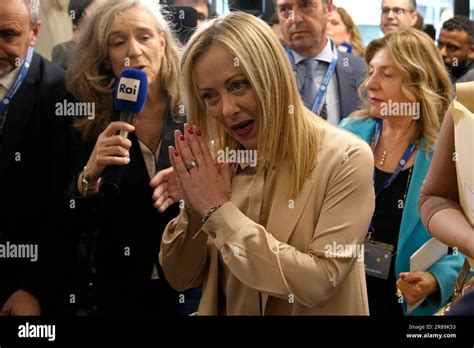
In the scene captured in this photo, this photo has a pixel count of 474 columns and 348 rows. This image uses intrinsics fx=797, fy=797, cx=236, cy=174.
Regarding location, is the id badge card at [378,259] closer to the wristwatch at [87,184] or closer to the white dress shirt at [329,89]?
the white dress shirt at [329,89]

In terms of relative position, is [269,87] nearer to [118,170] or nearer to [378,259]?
[118,170]

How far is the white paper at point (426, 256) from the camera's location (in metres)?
2.92

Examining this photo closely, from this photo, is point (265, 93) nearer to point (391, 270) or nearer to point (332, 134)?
point (332, 134)

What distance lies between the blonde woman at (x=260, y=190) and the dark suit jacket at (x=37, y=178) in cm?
64

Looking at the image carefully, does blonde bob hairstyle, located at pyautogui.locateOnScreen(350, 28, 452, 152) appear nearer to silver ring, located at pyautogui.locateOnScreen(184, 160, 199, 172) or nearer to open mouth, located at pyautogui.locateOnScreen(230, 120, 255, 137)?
open mouth, located at pyautogui.locateOnScreen(230, 120, 255, 137)

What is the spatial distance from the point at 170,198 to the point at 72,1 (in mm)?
820

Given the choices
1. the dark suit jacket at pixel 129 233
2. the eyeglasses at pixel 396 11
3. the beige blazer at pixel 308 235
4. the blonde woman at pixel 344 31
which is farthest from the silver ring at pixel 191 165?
the eyeglasses at pixel 396 11

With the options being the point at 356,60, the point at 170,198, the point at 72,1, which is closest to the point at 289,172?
the point at 170,198

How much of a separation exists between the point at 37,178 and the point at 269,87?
108 cm

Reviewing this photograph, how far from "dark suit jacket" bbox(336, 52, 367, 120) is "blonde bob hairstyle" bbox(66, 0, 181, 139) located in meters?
0.63

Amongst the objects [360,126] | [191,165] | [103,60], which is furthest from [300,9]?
[191,165]

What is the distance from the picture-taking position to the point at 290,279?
2.41 metres

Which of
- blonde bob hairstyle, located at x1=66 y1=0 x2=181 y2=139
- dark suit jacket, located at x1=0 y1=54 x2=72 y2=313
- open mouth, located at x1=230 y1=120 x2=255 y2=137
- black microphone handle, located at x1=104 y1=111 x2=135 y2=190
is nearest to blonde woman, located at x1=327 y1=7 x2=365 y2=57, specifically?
blonde bob hairstyle, located at x1=66 y1=0 x2=181 y2=139

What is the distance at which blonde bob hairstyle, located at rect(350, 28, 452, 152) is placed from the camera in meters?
2.97
